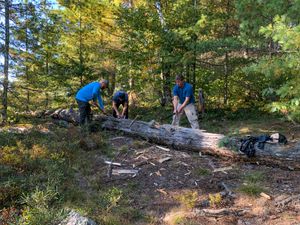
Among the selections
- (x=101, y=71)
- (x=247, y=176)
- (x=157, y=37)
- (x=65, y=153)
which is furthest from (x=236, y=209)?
(x=101, y=71)

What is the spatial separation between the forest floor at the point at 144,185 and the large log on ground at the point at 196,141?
0.18 m

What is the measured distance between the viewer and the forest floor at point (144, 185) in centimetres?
441

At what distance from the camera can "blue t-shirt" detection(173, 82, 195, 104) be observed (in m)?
8.97

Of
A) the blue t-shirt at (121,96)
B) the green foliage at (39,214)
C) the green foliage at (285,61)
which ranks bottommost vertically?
the green foliage at (39,214)

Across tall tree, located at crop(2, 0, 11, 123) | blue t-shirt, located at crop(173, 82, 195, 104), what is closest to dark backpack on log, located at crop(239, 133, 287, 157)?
blue t-shirt, located at crop(173, 82, 195, 104)

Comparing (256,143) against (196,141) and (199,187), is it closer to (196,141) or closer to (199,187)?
(196,141)

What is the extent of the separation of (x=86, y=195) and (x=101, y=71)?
928cm

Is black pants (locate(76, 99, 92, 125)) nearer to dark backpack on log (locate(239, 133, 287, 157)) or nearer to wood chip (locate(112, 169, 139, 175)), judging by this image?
wood chip (locate(112, 169, 139, 175))

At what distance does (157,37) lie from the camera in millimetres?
12609

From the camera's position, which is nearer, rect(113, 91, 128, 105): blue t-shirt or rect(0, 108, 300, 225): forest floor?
rect(0, 108, 300, 225): forest floor

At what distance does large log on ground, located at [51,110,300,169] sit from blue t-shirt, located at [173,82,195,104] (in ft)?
4.51

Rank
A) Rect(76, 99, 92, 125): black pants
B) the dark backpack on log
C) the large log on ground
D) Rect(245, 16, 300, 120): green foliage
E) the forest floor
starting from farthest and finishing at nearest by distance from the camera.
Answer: Rect(76, 99, 92, 125): black pants < the dark backpack on log < the large log on ground < Rect(245, 16, 300, 120): green foliage < the forest floor

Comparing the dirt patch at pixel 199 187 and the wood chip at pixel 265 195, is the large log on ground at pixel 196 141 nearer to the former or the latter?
the dirt patch at pixel 199 187

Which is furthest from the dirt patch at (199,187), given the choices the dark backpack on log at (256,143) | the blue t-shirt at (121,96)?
the blue t-shirt at (121,96)
